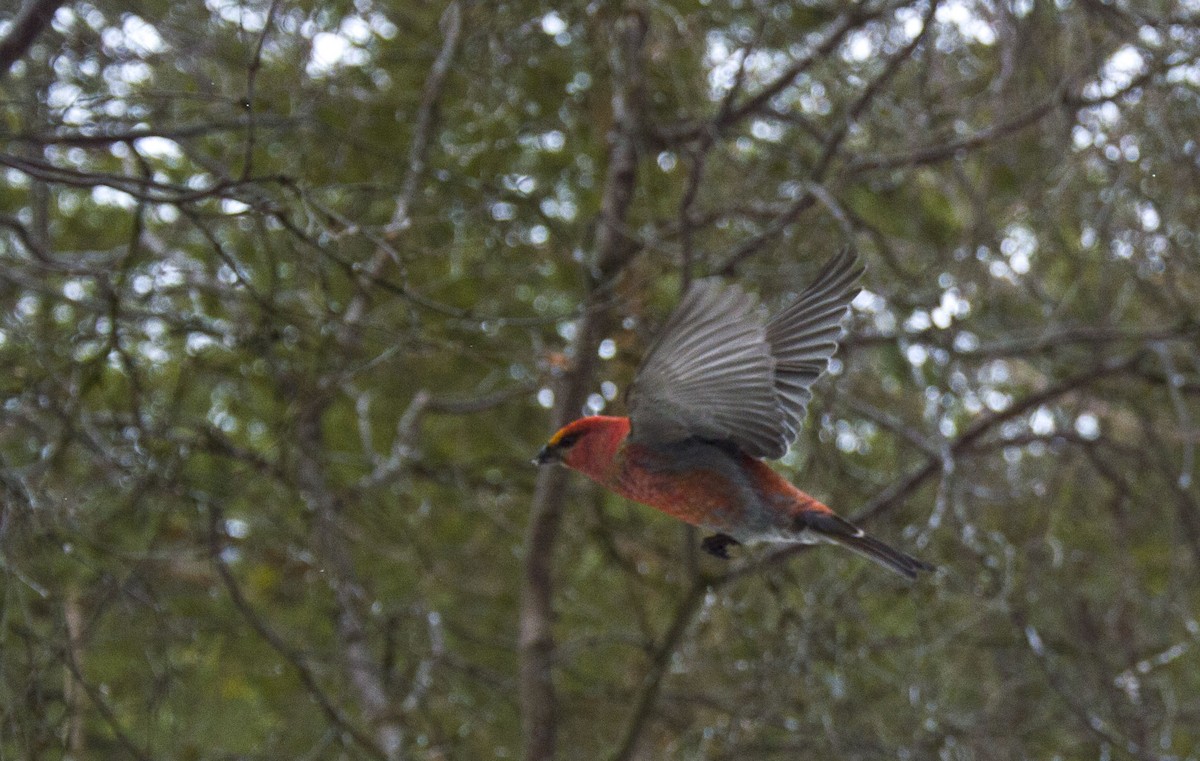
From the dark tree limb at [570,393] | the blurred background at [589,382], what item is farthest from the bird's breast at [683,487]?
the dark tree limb at [570,393]

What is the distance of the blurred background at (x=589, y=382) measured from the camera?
3.90 m

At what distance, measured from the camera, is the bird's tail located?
2.74m

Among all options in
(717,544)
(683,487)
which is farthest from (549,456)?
(717,544)

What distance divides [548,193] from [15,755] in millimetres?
2859

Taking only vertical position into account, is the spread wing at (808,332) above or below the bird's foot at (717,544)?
above

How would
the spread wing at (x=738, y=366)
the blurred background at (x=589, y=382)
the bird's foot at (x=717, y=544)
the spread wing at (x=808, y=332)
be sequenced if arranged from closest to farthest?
1. the spread wing at (x=738, y=366)
2. the spread wing at (x=808, y=332)
3. the bird's foot at (x=717, y=544)
4. the blurred background at (x=589, y=382)

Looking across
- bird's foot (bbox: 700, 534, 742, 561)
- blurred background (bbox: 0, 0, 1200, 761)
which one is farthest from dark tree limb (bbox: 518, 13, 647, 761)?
bird's foot (bbox: 700, 534, 742, 561)

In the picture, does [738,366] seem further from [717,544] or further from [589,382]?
[589,382]

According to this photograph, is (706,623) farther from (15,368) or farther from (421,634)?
(15,368)

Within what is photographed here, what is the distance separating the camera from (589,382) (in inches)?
155

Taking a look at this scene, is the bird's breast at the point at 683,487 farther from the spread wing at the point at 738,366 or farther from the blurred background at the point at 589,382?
the blurred background at the point at 589,382

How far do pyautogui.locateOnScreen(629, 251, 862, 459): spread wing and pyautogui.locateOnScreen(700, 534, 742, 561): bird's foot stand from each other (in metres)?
0.28

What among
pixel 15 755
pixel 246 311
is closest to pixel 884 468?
pixel 246 311

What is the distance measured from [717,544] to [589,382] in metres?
0.93
